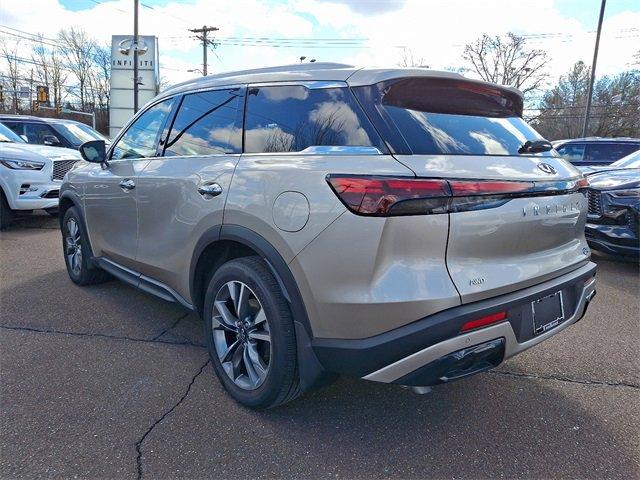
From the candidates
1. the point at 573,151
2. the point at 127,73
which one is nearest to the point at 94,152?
the point at 573,151

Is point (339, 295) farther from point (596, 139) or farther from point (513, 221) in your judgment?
point (596, 139)

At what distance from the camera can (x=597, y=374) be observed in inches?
122

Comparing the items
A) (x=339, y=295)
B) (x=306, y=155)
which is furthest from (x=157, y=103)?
(x=339, y=295)

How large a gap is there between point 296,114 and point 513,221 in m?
1.22

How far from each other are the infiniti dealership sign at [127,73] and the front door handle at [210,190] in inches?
932

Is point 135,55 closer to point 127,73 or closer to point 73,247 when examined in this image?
point 127,73

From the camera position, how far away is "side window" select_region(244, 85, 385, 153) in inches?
87.4

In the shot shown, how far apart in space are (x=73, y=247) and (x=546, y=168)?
173 inches

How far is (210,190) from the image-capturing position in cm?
270

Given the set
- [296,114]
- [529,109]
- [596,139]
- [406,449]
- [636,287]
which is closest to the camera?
[406,449]

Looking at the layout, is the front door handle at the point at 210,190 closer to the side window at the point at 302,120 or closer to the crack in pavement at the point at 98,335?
the side window at the point at 302,120

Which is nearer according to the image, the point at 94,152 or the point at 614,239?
the point at 94,152

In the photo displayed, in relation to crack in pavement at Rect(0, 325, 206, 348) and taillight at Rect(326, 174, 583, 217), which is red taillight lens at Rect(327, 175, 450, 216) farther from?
crack in pavement at Rect(0, 325, 206, 348)

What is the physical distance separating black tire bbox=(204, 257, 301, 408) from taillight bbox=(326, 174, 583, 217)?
641mm
